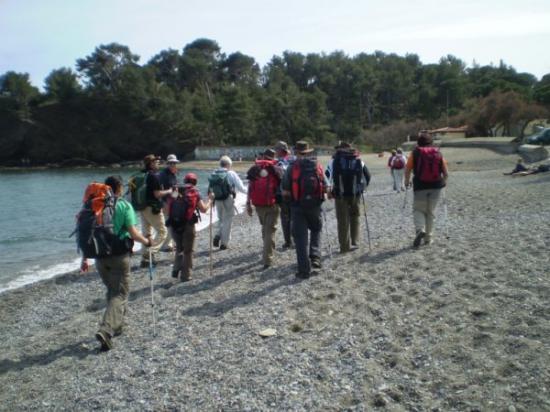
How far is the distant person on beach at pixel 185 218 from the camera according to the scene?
9.27 m

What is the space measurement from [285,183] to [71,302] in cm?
510

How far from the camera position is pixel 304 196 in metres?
8.64

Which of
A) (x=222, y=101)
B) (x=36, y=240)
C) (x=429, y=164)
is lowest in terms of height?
(x=36, y=240)

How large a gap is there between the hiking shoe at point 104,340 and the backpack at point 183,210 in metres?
2.84

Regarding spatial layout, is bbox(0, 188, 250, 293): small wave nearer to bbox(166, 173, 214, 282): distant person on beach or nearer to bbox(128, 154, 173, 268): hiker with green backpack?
bbox(128, 154, 173, 268): hiker with green backpack

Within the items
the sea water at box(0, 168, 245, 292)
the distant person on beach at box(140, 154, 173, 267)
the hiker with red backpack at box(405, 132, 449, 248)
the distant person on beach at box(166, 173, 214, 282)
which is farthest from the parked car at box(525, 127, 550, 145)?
the distant person on beach at box(166, 173, 214, 282)

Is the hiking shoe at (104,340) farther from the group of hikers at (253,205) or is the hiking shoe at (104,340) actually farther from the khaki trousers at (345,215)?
the khaki trousers at (345,215)

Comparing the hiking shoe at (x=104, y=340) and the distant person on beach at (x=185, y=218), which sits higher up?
the distant person on beach at (x=185, y=218)

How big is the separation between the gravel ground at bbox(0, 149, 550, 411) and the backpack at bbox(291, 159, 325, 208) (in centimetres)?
138

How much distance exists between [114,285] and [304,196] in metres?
3.42

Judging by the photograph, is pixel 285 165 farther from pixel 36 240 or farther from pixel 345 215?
pixel 36 240

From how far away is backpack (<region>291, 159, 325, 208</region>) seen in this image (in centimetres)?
863

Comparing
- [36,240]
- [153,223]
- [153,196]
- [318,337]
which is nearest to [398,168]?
[153,223]

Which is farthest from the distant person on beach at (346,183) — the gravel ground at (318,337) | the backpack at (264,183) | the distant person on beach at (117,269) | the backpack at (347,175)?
the distant person on beach at (117,269)
